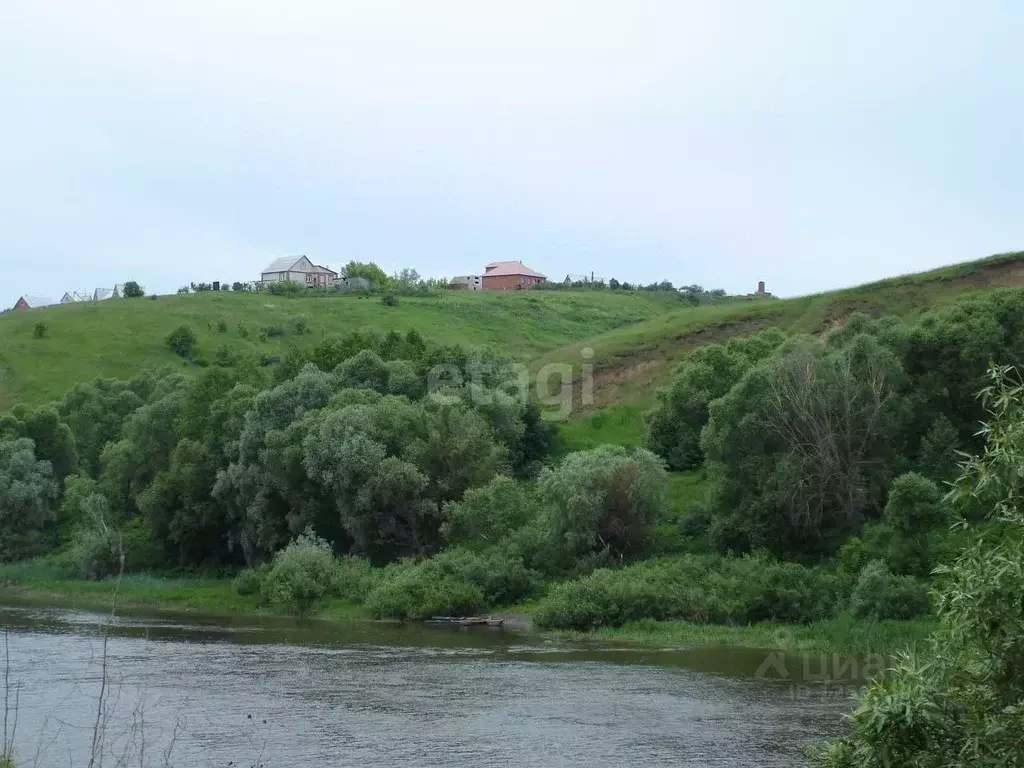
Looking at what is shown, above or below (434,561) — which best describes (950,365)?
above

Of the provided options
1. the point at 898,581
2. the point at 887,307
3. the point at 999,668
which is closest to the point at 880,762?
the point at 999,668

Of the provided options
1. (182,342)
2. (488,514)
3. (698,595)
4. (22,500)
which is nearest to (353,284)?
(182,342)

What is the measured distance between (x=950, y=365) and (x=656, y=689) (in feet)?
96.6

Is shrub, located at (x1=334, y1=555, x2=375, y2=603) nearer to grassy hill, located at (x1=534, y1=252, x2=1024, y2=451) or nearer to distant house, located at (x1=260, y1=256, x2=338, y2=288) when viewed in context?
grassy hill, located at (x1=534, y1=252, x2=1024, y2=451)

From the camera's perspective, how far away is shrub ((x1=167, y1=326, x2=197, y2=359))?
113m

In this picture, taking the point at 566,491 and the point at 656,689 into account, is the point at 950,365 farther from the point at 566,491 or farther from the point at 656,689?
the point at 656,689

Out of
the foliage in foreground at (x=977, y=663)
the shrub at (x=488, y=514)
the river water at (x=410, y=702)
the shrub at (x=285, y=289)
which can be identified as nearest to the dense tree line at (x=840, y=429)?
the shrub at (x=488, y=514)

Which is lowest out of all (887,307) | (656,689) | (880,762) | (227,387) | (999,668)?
(656,689)

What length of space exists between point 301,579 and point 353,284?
346ft

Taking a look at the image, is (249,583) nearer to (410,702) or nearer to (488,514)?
(488,514)

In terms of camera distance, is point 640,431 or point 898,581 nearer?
point 898,581

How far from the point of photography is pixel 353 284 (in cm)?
15900

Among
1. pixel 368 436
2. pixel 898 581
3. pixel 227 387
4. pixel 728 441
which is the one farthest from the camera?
pixel 227 387

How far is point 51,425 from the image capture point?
82750 mm
